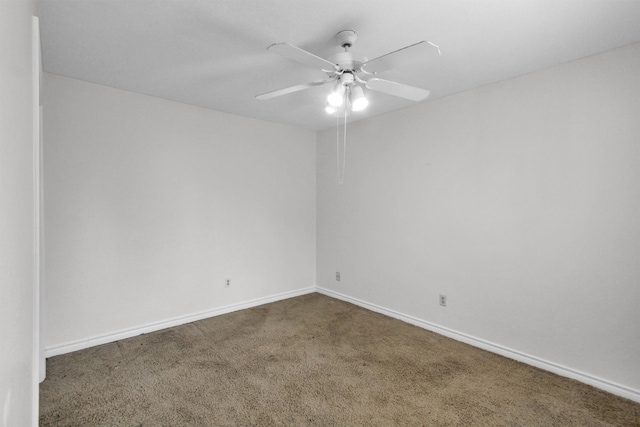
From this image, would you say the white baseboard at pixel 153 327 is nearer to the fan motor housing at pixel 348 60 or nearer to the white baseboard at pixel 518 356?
the white baseboard at pixel 518 356

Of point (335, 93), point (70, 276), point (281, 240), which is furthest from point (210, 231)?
point (335, 93)

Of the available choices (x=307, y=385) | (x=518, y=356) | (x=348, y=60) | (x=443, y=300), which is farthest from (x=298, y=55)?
(x=518, y=356)

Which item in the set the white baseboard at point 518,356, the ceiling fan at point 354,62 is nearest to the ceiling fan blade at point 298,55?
the ceiling fan at point 354,62

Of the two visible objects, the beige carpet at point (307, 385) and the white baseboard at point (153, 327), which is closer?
the beige carpet at point (307, 385)

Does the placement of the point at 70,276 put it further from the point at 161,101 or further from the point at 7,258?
the point at 7,258

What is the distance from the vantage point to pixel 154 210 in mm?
3299

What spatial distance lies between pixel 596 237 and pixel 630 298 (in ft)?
1.48

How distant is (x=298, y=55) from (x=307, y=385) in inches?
87.6

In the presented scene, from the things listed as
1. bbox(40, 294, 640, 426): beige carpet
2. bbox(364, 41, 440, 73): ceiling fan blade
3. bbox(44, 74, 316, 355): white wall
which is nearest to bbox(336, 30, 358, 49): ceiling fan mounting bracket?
bbox(364, 41, 440, 73): ceiling fan blade

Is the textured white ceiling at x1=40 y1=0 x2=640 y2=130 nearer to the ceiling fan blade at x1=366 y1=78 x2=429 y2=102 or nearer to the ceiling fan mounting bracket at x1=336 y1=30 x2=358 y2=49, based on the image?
the ceiling fan mounting bracket at x1=336 y1=30 x2=358 y2=49

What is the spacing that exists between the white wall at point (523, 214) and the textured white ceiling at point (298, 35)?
12.9 inches

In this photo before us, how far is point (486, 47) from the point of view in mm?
2244

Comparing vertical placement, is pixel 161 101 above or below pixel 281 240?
above

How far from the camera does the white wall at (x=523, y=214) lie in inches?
89.6
